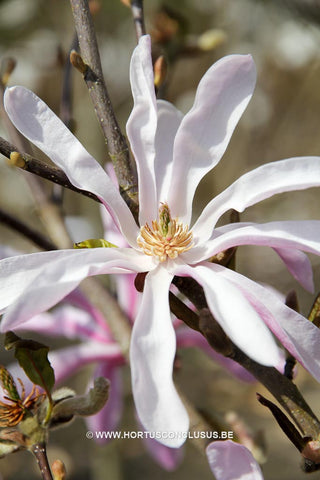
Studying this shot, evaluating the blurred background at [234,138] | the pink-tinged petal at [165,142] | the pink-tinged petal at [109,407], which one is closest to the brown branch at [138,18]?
the pink-tinged petal at [165,142]

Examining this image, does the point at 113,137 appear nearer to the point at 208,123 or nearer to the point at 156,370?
the point at 208,123

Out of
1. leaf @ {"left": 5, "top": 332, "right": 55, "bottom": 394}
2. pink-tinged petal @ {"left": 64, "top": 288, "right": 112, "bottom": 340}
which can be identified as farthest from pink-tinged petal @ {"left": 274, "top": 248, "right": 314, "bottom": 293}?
pink-tinged petal @ {"left": 64, "top": 288, "right": 112, "bottom": 340}

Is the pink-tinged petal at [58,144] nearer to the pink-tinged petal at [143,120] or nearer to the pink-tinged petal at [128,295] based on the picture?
the pink-tinged petal at [143,120]

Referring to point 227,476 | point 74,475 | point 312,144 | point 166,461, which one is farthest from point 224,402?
point 227,476

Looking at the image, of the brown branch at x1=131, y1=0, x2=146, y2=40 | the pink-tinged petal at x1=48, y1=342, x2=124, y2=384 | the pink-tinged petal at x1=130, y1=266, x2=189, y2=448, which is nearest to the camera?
the pink-tinged petal at x1=130, y1=266, x2=189, y2=448

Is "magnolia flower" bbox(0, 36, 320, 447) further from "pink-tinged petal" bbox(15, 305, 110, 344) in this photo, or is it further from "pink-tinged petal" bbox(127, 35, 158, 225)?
"pink-tinged petal" bbox(15, 305, 110, 344)

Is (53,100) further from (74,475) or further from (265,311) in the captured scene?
(265,311)

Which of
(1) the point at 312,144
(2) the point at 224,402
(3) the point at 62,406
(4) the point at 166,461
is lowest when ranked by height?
(2) the point at 224,402
